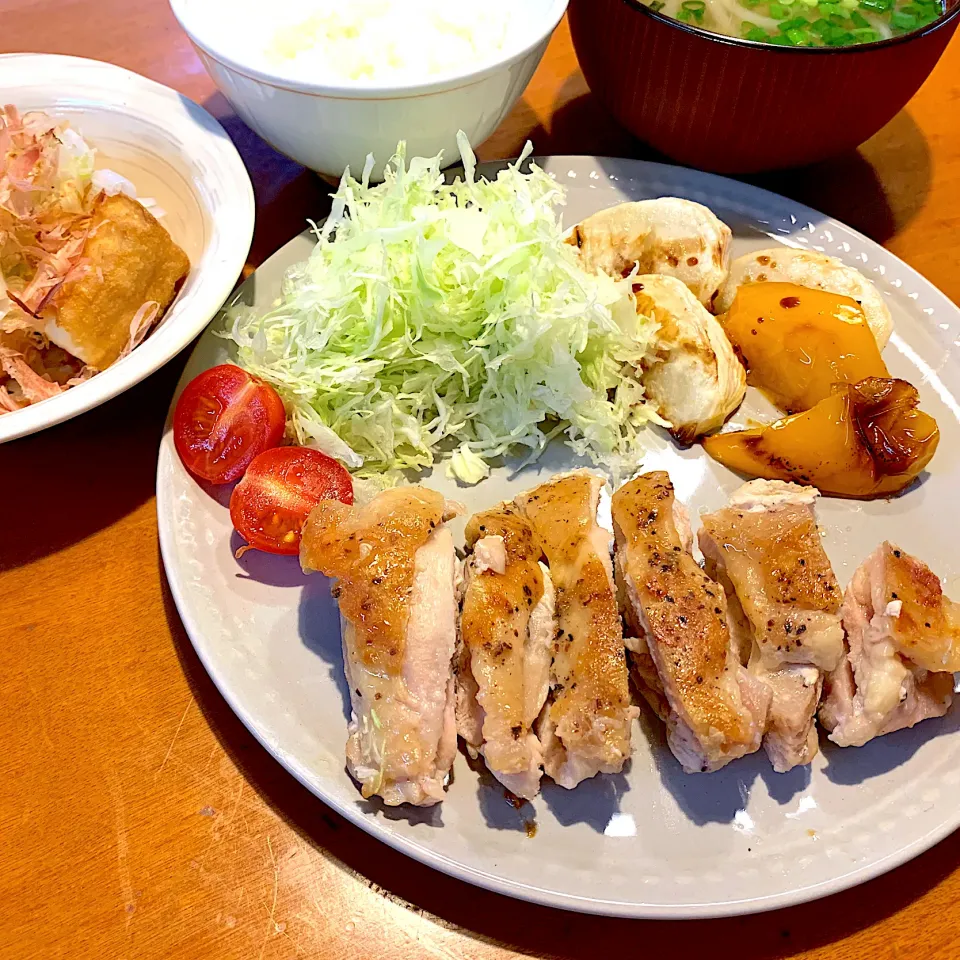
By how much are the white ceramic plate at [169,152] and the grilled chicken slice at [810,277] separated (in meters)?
1.59

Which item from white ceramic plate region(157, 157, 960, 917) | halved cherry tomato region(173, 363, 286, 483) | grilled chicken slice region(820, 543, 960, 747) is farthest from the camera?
halved cherry tomato region(173, 363, 286, 483)


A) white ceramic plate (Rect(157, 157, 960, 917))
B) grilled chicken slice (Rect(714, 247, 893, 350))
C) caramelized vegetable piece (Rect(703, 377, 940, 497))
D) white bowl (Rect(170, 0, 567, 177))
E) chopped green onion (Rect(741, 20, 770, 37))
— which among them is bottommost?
white ceramic plate (Rect(157, 157, 960, 917))

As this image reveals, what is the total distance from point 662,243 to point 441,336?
81cm

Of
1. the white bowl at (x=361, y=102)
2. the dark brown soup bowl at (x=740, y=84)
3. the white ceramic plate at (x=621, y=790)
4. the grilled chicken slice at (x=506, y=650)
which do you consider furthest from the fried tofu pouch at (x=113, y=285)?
the dark brown soup bowl at (x=740, y=84)

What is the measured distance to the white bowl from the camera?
2275mm

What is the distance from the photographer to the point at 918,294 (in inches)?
101

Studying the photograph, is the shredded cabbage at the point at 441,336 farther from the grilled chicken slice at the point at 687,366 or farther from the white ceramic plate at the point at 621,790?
the white ceramic plate at the point at 621,790

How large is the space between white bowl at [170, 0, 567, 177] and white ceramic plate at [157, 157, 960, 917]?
1.11 metres

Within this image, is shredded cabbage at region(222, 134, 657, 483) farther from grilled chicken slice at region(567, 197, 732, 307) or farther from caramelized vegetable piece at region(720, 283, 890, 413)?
caramelized vegetable piece at region(720, 283, 890, 413)

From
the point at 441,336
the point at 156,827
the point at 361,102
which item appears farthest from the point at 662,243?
the point at 156,827

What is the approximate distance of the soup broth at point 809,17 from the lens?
2717 millimetres

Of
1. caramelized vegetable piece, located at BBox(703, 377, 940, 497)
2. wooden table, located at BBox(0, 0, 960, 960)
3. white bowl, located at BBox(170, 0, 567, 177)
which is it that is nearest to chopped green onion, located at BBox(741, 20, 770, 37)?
white bowl, located at BBox(170, 0, 567, 177)

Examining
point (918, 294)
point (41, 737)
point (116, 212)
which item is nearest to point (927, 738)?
point (918, 294)

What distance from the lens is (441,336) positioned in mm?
2387
